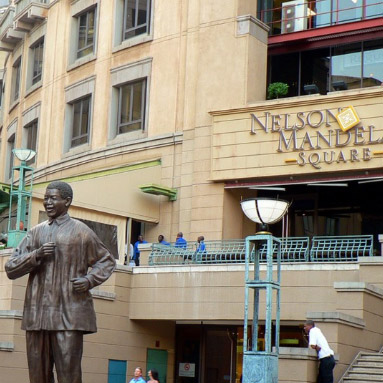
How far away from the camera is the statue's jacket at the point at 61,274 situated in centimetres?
1042

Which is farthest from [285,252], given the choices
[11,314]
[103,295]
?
[11,314]

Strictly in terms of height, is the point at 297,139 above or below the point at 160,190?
above

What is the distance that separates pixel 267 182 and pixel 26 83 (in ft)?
58.9

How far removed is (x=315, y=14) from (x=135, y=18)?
24.8 ft

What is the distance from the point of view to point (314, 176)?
32.5 m

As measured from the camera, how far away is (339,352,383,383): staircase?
21.5m

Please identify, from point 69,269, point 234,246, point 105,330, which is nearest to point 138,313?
point 105,330

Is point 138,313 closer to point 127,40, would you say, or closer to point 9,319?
point 9,319

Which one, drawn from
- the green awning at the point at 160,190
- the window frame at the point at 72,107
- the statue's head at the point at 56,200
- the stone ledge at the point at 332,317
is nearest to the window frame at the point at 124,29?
the window frame at the point at 72,107

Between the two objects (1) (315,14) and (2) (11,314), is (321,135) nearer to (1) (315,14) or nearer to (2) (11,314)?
(1) (315,14)

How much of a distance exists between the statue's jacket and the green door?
20.6m

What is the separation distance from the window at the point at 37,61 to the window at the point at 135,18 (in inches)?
291

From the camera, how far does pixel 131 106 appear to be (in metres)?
38.6

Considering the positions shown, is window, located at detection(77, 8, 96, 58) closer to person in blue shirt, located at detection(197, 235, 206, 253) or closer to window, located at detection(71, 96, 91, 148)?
window, located at detection(71, 96, 91, 148)
